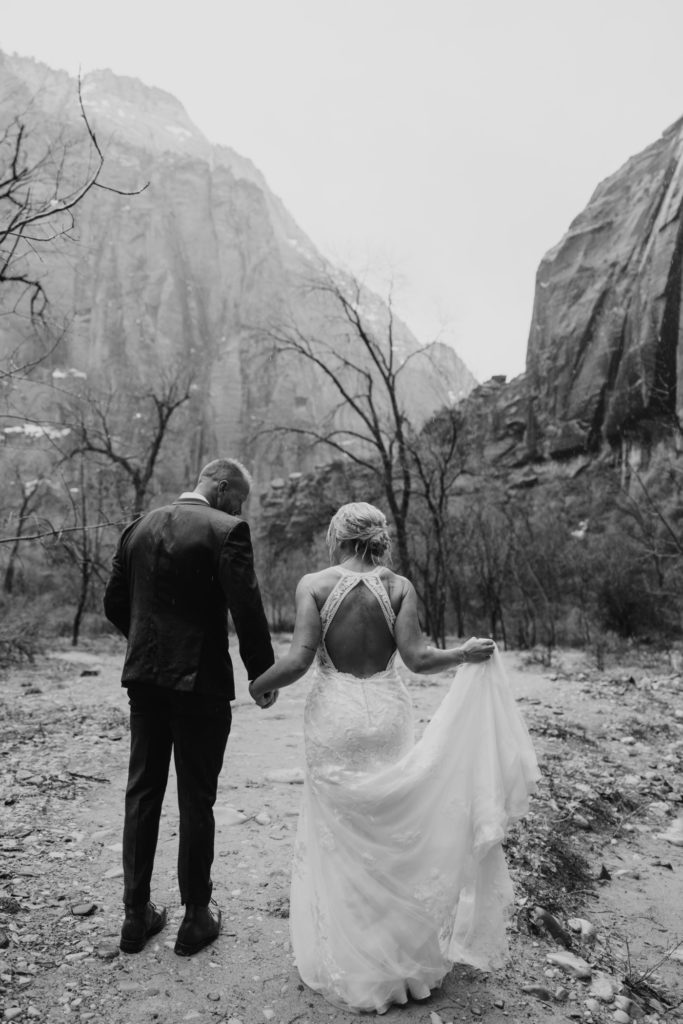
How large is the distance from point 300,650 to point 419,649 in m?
0.49

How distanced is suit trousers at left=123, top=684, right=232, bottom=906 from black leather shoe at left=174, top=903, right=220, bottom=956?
0.16 feet

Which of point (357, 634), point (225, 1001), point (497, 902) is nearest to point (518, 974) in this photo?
point (497, 902)

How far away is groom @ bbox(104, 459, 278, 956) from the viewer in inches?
111

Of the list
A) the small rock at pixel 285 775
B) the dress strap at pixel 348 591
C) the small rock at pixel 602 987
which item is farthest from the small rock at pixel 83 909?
Answer: the small rock at pixel 285 775

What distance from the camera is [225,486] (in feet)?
10.3

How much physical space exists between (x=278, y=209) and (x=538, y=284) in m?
109

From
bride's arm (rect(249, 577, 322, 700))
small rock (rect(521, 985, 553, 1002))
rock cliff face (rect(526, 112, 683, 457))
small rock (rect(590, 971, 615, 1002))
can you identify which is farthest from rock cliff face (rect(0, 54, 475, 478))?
small rock (rect(521, 985, 553, 1002))

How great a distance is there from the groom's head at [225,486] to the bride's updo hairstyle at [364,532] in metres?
0.52

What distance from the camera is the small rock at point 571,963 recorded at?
2.86m

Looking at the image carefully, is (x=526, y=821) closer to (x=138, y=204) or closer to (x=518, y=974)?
(x=518, y=974)

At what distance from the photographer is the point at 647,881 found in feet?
13.6

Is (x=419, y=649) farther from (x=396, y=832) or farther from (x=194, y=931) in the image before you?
(x=194, y=931)

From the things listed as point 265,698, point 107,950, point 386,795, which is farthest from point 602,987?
point 107,950

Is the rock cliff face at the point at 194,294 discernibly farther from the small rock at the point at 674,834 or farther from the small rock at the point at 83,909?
the small rock at the point at 83,909
